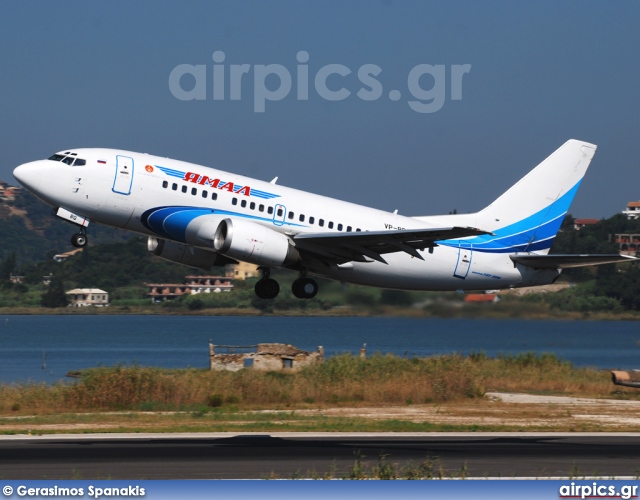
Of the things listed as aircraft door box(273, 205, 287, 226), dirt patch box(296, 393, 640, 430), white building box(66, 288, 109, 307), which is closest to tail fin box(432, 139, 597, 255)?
dirt patch box(296, 393, 640, 430)

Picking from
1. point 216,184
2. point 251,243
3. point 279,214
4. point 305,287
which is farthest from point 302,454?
point 305,287

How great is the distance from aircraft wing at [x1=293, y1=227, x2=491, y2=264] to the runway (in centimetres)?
646

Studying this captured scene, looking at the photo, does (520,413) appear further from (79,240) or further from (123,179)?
(79,240)

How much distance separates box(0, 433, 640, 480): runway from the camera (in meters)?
24.6

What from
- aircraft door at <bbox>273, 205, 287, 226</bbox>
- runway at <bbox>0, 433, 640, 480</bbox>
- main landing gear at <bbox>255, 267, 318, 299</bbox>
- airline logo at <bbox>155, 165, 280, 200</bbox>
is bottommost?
runway at <bbox>0, 433, 640, 480</bbox>

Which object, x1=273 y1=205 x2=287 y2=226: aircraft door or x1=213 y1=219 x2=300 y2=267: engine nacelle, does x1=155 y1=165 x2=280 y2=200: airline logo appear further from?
x1=213 y1=219 x2=300 y2=267: engine nacelle

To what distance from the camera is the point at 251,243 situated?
117 feet

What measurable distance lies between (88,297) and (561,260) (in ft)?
374

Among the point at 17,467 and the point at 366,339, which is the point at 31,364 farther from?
the point at 17,467

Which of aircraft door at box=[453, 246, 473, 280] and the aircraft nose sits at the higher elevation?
the aircraft nose

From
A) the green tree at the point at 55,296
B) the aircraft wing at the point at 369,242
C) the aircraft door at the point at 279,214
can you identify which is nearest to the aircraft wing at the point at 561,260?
the aircraft wing at the point at 369,242

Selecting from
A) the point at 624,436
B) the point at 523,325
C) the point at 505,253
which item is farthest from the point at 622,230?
the point at 624,436

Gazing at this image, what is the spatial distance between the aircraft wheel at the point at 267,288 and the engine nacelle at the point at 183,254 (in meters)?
1.45

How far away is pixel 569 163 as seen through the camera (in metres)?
46.6
